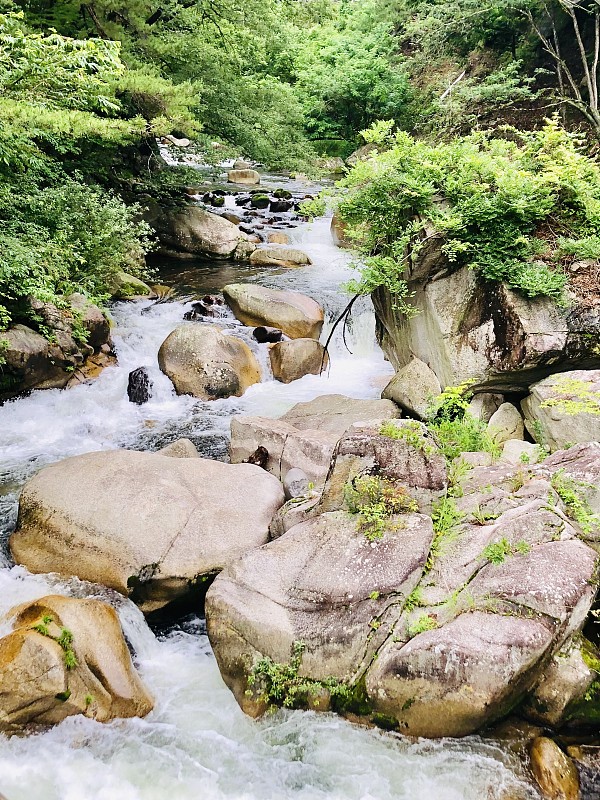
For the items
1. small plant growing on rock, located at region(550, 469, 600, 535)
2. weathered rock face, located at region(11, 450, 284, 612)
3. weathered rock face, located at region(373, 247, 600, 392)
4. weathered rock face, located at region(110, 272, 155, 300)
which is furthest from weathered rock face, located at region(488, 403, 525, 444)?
weathered rock face, located at region(110, 272, 155, 300)

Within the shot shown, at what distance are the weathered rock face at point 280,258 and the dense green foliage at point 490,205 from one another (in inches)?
305

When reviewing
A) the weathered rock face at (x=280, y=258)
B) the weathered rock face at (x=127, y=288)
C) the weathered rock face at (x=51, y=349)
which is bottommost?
the weathered rock face at (x=51, y=349)

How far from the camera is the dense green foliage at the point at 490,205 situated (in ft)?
23.3

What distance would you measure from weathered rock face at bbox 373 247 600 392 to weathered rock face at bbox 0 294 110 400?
5.93 m

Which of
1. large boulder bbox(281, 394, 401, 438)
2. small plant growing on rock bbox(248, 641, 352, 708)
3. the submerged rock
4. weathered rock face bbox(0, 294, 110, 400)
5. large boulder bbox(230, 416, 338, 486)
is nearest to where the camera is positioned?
small plant growing on rock bbox(248, 641, 352, 708)

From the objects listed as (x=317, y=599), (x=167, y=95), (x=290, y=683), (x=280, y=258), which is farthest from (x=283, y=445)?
(x=280, y=258)

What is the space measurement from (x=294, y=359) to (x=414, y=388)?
118 inches

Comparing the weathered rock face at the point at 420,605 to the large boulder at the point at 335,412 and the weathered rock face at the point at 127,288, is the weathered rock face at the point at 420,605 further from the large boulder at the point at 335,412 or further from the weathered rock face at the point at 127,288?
the weathered rock face at the point at 127,288

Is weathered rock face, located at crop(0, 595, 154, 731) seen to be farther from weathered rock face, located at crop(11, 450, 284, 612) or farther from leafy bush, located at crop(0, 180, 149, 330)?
leafy bush, located at crop(0, 180, 149, 330)

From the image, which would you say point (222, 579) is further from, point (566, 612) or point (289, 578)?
point (566, 612)

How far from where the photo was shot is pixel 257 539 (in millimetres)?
5496

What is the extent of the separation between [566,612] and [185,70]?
1463cm

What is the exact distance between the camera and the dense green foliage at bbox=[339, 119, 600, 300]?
23.3 feet

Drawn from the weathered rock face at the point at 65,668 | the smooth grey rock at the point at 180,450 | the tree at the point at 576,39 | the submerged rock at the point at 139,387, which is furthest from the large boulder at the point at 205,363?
the tree at the point at 576,39
